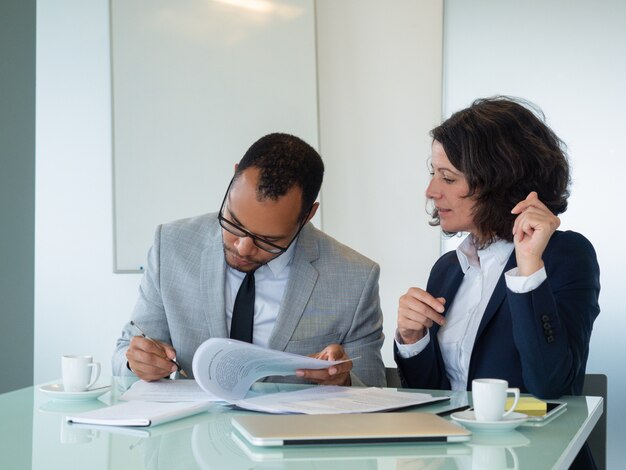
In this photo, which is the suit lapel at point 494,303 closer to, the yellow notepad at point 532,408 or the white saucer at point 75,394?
the yellow notepad at point 532,408

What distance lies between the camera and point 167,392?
1.76 metres

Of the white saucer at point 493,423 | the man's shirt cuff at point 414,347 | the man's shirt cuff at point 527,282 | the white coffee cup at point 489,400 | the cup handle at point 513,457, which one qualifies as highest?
the man's shirt cuff at point 527,282

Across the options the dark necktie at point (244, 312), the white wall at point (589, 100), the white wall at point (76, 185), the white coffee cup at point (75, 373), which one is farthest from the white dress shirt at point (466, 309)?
the white wall at point (76, 185)

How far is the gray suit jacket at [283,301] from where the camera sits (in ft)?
7.17

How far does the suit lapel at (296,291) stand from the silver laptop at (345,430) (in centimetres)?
75

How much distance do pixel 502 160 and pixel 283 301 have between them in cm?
68

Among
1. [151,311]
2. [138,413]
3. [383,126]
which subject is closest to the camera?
[138,413]

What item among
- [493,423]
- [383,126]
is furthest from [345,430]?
[383,126]

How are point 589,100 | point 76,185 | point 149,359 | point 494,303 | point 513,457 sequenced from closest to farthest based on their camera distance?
point 513,457 < point 149,359 < point 494,303 < point 589,100 < point 76,185

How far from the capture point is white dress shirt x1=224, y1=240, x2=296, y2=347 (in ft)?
7.37

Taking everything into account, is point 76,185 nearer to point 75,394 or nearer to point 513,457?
point 75,394

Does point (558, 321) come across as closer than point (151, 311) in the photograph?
Yes

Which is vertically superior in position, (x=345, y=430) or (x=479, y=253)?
(x=479, y=253)

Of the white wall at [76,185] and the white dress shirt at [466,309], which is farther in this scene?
the white wall at [76,185]
